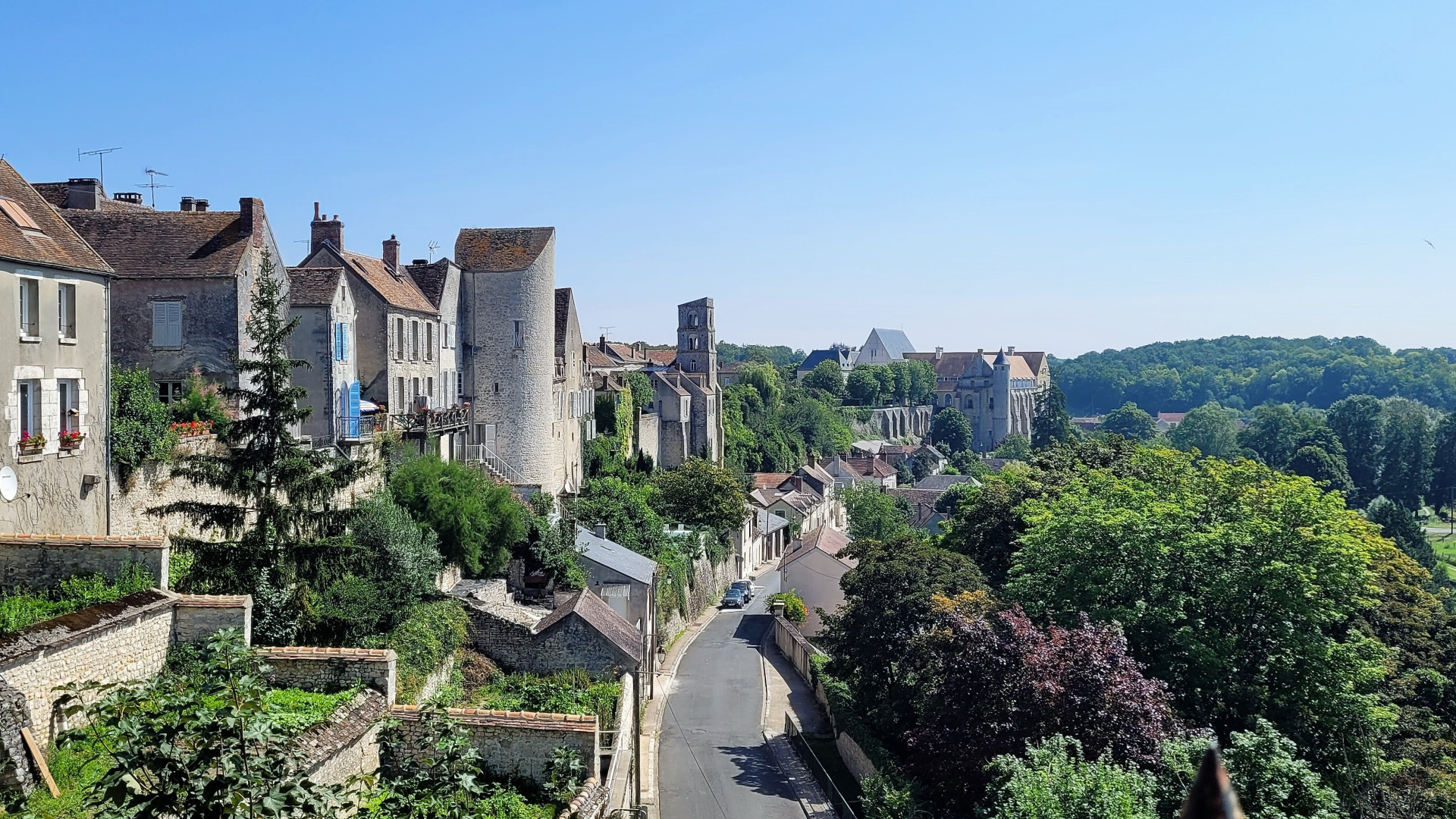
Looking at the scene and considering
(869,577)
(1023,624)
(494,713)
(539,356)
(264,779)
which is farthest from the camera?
(539,356)

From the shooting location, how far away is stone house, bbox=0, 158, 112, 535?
1742cm

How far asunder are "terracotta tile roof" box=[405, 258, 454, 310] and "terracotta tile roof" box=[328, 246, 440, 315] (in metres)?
0.38

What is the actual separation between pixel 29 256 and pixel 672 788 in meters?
17.9

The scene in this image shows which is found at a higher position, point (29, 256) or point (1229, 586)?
point (29, 256)

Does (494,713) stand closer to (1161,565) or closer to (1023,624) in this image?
(1023,624)

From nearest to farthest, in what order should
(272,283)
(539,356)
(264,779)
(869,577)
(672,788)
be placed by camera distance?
(264,779) < (272,283) < (672,788) < (869,577) < (539,356)

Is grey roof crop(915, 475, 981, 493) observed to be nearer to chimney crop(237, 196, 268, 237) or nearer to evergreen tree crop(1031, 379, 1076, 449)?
evergreen tree crop(1031, 379, 1076, 449)

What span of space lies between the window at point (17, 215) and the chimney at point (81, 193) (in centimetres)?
1078

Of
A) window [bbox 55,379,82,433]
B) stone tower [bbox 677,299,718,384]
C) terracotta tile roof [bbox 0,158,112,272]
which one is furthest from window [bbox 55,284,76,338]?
stone tower [bbox 677,299,718,384]

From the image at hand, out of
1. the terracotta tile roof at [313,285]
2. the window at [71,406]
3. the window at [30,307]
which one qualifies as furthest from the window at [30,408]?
the terracotta tile roof at [313,285]

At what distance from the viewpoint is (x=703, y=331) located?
8319 centimetres

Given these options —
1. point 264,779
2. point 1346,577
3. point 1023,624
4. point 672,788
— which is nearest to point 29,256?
point 264,779

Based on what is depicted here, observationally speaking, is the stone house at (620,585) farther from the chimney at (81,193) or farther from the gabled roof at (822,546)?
the chimney at (81,193)

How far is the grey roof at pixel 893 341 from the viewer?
552 feet
